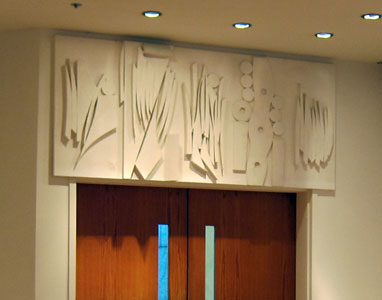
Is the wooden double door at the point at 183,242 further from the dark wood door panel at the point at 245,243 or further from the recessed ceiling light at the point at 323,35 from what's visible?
the recessed ceiling light at the point at 323,35

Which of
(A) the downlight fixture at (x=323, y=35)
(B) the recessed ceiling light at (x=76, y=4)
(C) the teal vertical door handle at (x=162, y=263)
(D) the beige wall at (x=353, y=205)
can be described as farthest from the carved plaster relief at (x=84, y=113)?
(D) the beige wall at (x=353, y=205)

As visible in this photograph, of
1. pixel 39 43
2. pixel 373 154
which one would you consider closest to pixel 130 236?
pixel 39 43

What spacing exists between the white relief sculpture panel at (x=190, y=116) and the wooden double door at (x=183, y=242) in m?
0.36

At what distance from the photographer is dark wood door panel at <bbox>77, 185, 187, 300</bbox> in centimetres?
643

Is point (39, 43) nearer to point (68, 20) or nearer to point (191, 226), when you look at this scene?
point (68, 20)

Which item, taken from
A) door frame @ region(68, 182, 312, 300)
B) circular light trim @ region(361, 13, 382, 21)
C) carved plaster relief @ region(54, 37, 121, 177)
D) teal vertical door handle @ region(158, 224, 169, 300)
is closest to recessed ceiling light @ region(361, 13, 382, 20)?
circular light trim @ region(361, 13, 382, 21)

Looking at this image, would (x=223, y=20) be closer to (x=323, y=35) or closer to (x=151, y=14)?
(x=151, y=14)

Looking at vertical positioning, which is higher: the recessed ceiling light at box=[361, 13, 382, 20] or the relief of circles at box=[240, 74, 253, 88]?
the recessed ceiling light at box=[361, 13, 382, 20]

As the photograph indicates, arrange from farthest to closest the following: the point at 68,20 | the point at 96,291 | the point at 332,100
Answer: the point at 332,100
the point at 96,291
the point at 68,20

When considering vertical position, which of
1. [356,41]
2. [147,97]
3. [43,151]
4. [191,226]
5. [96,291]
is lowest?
[96,291]

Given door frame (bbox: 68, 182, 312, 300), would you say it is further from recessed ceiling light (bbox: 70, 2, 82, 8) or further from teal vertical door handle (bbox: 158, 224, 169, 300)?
recessed ceiling light (bbox: 70, 2, 82, 8)

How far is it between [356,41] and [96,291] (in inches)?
101

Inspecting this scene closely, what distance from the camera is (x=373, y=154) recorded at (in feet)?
23.5

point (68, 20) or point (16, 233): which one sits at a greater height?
point (68, 20)
